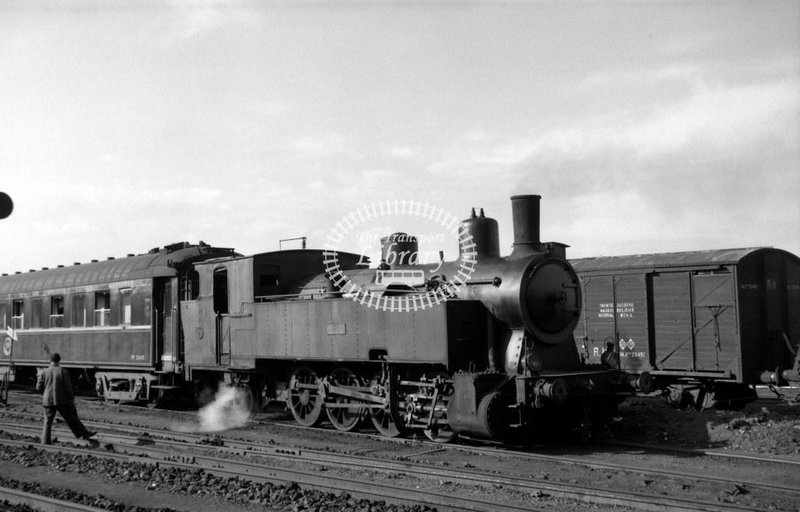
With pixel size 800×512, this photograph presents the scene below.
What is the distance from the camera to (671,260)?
14609 mm

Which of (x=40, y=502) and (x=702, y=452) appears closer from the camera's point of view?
(x=40, y=502)

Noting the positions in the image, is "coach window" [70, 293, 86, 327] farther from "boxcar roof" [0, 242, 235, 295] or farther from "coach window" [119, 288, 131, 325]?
"coach window" [119, 288, 131, 325]

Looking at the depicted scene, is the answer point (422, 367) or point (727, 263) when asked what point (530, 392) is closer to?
point (422, 367)

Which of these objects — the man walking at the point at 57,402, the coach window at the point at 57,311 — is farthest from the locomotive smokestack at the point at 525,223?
the coach window at the point at 57,311

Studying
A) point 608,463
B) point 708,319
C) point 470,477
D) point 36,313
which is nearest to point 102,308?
point 36,313

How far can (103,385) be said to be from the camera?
17.7m

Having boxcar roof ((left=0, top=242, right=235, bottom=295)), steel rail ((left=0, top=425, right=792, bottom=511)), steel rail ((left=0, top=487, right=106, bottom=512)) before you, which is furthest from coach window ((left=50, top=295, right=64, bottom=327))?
steel rail ((left=0, top=487, right=106, bottom=512))

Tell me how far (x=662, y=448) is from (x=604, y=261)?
6.46 meters

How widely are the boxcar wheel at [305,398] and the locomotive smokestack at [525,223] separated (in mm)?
4216

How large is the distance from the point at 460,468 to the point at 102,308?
1212 cm

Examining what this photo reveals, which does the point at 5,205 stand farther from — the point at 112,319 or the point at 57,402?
the point at 112,319

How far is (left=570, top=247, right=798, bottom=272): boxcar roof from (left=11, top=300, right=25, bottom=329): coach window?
15.7 metres

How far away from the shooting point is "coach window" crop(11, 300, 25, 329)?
835 inches

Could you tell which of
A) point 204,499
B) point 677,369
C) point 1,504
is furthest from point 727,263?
point 1,504
